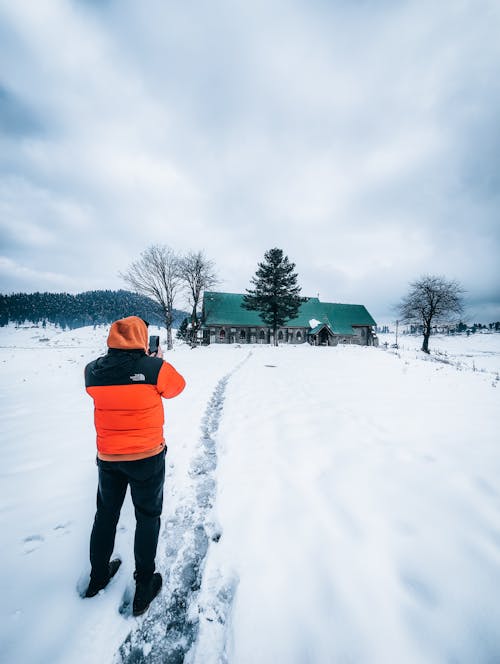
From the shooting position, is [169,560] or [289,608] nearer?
[289,608]

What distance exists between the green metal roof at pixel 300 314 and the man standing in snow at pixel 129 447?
107 ft

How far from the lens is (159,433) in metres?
2.29

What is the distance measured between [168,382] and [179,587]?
6.38 ft

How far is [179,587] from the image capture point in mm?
2307

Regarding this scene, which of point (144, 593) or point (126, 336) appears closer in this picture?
point (144, 593)

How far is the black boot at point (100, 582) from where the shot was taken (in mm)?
2152

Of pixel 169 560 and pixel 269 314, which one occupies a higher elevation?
pixel 269 314

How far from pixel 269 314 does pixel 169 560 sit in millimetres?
31705

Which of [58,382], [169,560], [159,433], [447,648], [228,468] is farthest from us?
[58,382]

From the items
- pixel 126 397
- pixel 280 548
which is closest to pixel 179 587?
pixel 280 548

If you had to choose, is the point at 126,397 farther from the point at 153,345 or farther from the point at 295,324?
the point at 295,324

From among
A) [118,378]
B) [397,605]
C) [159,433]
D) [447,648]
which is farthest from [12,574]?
[447,648]

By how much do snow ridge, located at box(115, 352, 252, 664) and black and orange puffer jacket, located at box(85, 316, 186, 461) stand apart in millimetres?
1308

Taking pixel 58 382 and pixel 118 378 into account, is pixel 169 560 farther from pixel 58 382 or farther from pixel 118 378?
pixel 58 382
